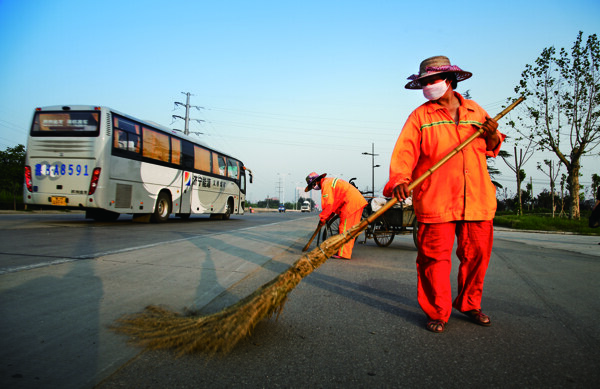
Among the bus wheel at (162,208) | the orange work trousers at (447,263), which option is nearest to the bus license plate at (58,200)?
the bus wheel at (162,208)

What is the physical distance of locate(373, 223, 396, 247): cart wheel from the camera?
7789mm

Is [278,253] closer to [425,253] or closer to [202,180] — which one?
[425,253]

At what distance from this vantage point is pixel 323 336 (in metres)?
2.42

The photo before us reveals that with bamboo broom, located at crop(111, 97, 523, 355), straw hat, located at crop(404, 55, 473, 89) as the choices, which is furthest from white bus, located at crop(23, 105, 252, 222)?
straw hat, located at crop(404, 55, 473, 89)

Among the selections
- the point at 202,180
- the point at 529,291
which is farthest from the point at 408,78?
the point at 202,180

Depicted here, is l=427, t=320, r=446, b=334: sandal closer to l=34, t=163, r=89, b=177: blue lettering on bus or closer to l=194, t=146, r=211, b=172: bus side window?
l=34, t=163, r=89, b=177: blue lettering on bus

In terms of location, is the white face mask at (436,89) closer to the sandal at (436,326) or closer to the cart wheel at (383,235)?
the sandal at (436,326)

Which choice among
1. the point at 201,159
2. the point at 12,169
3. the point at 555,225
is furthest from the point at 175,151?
the point at 555,225

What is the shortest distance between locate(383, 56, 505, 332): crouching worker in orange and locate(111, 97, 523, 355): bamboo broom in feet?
2.99

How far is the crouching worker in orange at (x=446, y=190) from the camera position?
2.74 meters

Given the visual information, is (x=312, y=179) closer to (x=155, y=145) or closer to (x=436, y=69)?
(x=436, y=69)

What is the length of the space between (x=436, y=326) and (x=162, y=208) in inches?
496

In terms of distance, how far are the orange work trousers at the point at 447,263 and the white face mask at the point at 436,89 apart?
3.56ft

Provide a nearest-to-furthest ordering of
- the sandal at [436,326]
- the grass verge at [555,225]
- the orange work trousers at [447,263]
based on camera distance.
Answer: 1. the sandal at [436,326]
2. the orange work trousers at [447,263]
3. the grass verge at [555,225]
